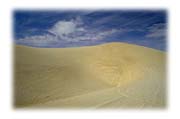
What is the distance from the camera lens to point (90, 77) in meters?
2.60

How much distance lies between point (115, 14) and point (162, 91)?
77 cm

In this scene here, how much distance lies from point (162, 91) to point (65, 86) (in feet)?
2.72

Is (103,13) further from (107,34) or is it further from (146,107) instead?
(146,107)

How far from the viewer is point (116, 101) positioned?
261cm

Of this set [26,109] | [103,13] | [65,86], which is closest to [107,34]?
[103,13]

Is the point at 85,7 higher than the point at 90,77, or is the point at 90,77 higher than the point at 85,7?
the point at 85,7

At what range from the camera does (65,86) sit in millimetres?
2605

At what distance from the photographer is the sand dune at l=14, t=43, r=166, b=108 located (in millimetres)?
2586

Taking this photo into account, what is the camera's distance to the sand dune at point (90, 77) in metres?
2.59
